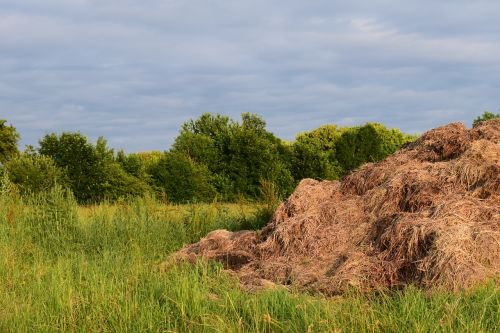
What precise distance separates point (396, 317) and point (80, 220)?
7176 millimetres

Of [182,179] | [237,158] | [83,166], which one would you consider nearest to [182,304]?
[83,166]

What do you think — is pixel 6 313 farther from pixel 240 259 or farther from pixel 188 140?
pixel 188 140

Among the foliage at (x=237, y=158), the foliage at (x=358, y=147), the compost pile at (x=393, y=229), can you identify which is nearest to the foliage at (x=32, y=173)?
the foliage at (x=237, y=158)

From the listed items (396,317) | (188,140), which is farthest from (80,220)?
(188,140)

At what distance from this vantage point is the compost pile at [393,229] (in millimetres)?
7039

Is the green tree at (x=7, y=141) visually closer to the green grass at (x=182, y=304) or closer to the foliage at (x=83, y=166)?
the foliage at (x=83, y=166)

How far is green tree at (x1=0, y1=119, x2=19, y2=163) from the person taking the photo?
24.4 m

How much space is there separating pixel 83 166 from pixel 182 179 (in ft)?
9.72

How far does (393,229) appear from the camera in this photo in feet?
25.2

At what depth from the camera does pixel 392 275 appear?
7289 millimetres

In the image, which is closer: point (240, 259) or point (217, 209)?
point (240, 259)

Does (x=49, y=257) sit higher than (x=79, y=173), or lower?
lower

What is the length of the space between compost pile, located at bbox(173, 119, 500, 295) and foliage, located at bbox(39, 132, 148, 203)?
8315mm

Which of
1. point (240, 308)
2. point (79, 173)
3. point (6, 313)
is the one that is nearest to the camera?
point (240, 308)
